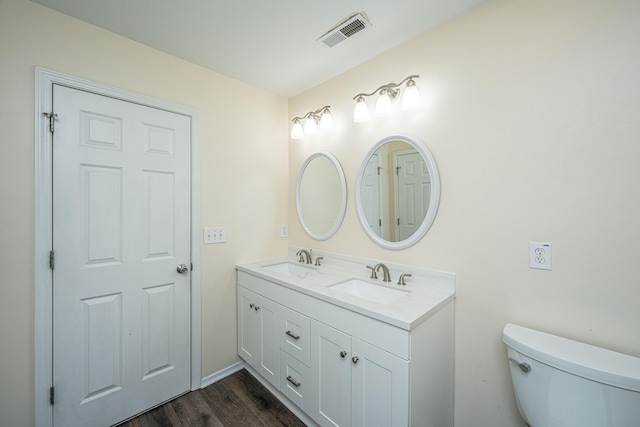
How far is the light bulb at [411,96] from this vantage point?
1567mm

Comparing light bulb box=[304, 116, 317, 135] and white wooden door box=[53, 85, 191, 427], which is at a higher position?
light bulb box=[304, 116, 317, 135]

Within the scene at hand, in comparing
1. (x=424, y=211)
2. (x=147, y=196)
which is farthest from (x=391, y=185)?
(x=147, y=196)

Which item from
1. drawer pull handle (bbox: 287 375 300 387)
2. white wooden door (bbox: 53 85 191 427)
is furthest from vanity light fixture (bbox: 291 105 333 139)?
drawer pull handle (bbox: 287 375 300 387)

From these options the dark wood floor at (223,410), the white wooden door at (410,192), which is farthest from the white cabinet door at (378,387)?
the white wooden door at (410,192)

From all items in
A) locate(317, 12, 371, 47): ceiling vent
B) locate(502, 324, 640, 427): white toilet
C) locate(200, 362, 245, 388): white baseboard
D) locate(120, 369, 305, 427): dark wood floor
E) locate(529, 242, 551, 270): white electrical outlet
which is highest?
locate(317, 12, 371, 47): ceiling vent

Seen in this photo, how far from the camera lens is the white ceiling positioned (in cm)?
138

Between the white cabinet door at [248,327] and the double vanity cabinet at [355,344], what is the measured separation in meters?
0.01

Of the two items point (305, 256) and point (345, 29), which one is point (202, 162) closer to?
point (305, 256)

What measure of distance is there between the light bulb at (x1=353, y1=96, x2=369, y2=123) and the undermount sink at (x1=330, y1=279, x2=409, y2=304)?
114 cm

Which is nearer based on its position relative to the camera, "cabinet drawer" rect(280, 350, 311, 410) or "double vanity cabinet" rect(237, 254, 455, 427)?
"double vanity cabinet" rect(237, 254, 455, 427)

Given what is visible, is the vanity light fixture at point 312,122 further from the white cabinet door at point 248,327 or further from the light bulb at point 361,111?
the white cabinet door at point 248,327

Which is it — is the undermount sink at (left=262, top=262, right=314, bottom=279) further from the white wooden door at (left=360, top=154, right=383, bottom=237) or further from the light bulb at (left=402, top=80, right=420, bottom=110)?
the light bulb at (left=402, top=80, right=420, bottom=110)

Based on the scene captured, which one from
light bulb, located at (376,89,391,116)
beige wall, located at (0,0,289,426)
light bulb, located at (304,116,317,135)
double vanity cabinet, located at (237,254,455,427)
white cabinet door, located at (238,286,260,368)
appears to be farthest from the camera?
light bulb, located at (304,116,317,135)

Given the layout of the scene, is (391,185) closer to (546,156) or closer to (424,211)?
(424,211)
